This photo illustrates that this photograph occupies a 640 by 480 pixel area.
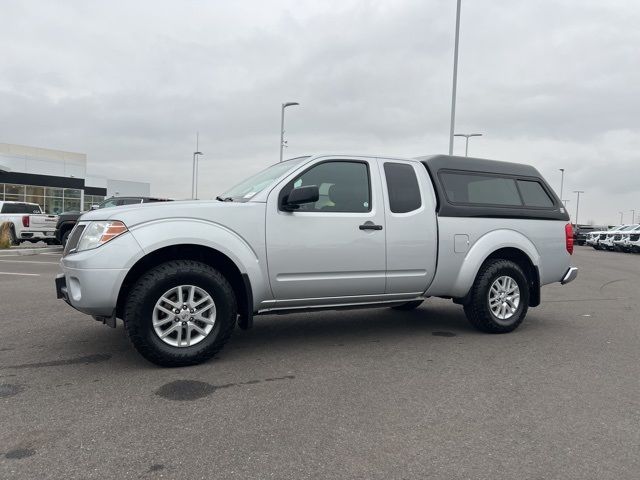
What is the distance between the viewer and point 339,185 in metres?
5.14

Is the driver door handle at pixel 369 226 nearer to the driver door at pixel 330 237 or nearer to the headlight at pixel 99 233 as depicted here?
the driver door at pixel 330 237

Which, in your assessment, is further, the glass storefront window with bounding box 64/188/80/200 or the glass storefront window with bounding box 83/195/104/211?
the glass storefront window with bounding box 83/195/104/211

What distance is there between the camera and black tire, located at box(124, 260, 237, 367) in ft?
13.6

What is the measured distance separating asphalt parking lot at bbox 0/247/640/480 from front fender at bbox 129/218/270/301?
778mm

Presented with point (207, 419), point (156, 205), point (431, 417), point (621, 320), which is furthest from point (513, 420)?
point (621, 320)

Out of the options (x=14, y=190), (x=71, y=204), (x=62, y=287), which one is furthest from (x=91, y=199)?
(x=62, y=287)

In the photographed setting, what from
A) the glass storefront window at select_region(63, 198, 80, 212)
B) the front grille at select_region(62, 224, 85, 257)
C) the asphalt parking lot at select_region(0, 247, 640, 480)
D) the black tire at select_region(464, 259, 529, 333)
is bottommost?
the asphalt parking lot at select_region(0, 247, 640, 480)

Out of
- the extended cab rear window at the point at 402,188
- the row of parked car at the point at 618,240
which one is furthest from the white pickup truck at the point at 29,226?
the row of parked car at the point at 618,240

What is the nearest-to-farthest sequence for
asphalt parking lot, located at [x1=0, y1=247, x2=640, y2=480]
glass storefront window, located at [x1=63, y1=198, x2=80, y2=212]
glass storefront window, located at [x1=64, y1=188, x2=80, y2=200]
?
asphalt parking lot, located at [x1=0, y1=247, x2=640, y2=480]
glass storefront window, located at [x1=64, y1=188, x2=80, y2=200]
glass storefront window, located at [x1=63, y1=198, x2=80, y2=212]

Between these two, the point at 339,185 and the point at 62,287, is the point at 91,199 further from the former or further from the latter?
the point at 339,185

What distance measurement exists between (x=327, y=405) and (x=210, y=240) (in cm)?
172

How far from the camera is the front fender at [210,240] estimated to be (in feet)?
13.9

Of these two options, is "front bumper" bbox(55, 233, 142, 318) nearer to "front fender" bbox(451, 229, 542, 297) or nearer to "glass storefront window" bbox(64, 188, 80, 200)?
"front fender" bbox(451, 229, 542, 297)

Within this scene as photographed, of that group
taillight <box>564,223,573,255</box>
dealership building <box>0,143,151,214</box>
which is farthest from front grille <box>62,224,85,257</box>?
dealership building <box>0,143,151,214</box>
